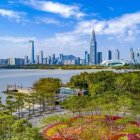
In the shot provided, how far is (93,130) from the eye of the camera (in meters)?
28.4

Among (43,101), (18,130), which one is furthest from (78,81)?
(18,130)

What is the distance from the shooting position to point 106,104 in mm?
34031

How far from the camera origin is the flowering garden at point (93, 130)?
87.8 feet

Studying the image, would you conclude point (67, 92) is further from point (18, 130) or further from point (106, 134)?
point (18, 130)

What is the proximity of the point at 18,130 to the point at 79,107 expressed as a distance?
58.9 feet

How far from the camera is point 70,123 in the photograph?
2897 centimetres

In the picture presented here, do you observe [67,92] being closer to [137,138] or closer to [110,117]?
[110,117]

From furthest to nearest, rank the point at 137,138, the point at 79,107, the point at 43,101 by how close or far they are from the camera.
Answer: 1. the point at 43,101
2. the point at 79,107
3. the point at 137,138

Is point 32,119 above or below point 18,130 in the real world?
below

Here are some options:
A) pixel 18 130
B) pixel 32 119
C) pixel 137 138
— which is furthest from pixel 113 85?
pixel 18 130

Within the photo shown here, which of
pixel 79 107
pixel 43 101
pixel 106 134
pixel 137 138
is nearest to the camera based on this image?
pixel 137 138

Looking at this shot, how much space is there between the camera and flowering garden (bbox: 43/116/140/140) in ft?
87.8

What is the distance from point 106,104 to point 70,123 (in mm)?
6423

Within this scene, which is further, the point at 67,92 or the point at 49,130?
the point at 67,92
